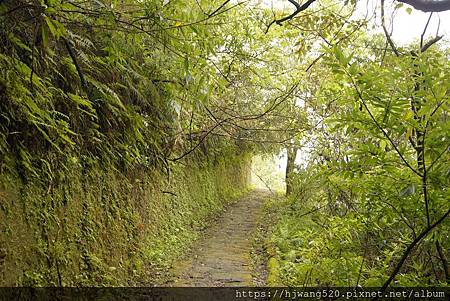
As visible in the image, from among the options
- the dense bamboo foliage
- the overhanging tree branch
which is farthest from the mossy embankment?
the overhanging tree branch

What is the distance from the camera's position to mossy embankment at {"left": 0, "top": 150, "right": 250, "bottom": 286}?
12.8ft

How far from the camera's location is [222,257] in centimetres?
830

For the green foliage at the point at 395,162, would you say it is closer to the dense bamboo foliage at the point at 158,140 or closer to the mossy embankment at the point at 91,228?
the dense bamboo foliage at the point at 158,140

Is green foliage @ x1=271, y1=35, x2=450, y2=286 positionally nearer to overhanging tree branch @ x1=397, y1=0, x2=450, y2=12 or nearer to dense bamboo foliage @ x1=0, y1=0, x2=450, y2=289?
dense bamboo foliage @ x1=0, y1=0, x2=450, y2=289

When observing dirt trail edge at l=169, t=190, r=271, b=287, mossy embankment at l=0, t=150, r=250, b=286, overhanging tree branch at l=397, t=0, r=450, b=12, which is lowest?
dirt trail edge at l=169, t=190, r=271, b=287

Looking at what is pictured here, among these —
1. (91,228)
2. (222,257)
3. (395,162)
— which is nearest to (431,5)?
(395,162)

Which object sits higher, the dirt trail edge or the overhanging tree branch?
the overhanging tree branch

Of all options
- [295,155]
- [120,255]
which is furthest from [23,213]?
[295,155]

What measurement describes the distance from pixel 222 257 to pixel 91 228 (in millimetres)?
3684

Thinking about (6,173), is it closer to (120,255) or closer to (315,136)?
(120,255)

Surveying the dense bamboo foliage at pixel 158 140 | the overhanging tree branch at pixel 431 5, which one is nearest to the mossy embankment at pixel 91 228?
the dense bamboo foliage at pixel 158 140

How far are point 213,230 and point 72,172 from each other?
635cm

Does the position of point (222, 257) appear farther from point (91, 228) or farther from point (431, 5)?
point (431, 5)

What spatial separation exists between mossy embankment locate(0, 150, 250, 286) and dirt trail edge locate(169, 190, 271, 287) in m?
0.37
